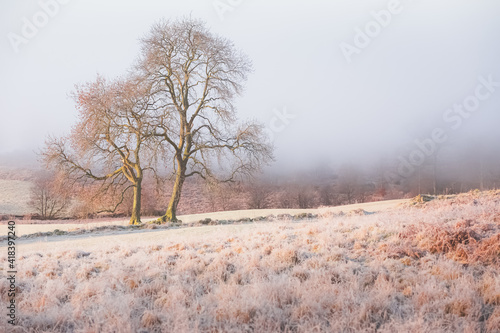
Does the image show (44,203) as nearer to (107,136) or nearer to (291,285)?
(107,136)

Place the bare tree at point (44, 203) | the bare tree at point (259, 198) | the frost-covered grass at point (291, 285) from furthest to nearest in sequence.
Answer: the bare tree at point (44, 203), the bare tree at point (259, 198), the frost-covered grass at point (291, 285)

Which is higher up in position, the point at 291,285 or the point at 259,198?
the point at 259,198

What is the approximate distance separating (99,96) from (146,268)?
17.7 m

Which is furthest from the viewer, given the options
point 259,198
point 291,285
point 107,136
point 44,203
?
point 44,203

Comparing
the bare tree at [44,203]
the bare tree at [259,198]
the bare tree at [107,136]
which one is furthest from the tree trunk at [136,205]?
the bare tree at [44,203]

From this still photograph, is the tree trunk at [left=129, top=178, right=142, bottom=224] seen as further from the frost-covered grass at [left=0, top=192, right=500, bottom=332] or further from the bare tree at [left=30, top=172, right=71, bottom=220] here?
the bare tree at [left=30, top=172, right=71, bottom=220]

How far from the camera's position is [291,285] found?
5945mm

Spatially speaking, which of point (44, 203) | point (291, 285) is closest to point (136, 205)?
point (291, 285)

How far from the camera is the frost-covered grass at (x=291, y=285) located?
4820 millimetres

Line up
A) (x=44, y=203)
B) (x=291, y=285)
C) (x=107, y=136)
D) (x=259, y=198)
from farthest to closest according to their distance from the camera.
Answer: (x=44, y=203) < (x=259, y=198) < (x=107, y=136) < (x=291, y=285)

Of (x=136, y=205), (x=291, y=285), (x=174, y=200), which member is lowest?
(x=291, y=285)

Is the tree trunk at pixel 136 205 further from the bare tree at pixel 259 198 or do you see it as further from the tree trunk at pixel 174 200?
the bare tree at pixel 259 198

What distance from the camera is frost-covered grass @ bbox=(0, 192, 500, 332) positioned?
4.82m

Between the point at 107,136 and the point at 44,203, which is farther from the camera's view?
the point at 44,203
